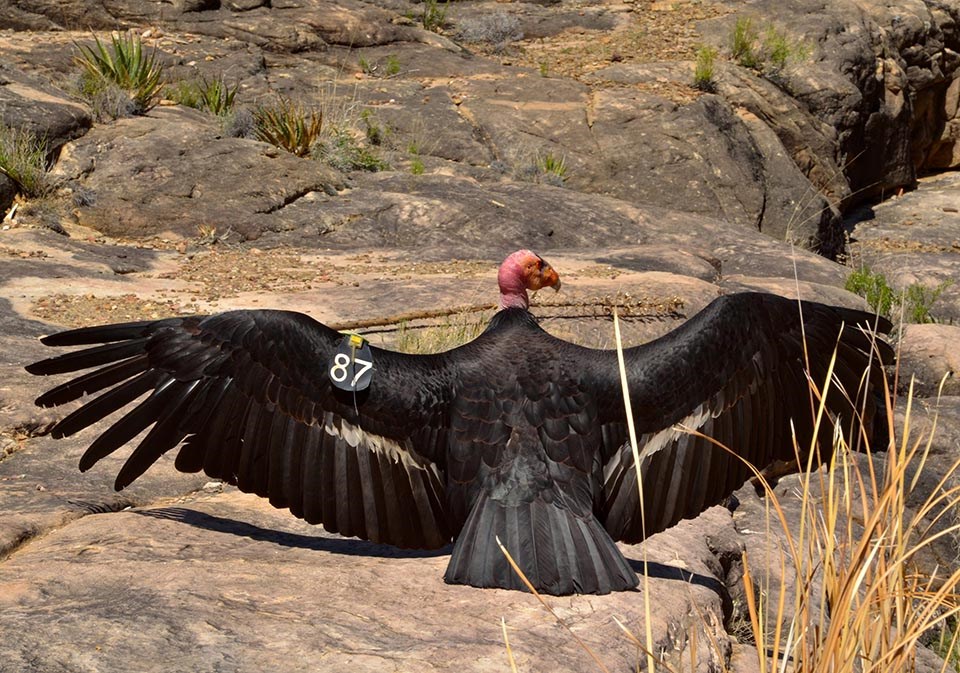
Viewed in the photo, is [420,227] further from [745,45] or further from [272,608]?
[745,45]

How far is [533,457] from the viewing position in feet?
12.8

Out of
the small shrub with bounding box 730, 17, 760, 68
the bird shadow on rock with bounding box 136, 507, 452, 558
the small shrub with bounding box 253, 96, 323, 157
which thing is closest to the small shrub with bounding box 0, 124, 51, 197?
the small shrub with bounding box 253, 96, 323, 157

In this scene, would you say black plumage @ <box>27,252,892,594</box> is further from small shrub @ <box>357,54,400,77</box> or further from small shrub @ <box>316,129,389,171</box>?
small shrub @ <box>357,54,400,77</box>

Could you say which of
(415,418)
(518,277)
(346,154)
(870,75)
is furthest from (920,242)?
(415,418)

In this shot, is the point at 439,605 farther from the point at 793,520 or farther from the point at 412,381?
the point at 793,520

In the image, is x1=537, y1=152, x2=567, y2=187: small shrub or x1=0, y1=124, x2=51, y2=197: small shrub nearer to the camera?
x1=0, y1=124, x2=51, y2=197: small shrub

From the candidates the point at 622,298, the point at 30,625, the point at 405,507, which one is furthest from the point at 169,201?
the point at 30,625

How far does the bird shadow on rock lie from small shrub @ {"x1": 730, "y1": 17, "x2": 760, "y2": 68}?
42.1ft

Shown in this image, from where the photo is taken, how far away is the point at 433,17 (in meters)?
17.7

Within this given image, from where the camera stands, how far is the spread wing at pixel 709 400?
413 cm

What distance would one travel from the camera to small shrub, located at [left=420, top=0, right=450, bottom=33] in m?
17.6

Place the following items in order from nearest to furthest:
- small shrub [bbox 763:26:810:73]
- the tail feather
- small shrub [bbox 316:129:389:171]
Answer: the tail feather < small shrub [bbox 316:129:389:171] < small shrub [bbox 763:26:810:73]

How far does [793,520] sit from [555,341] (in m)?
2.25

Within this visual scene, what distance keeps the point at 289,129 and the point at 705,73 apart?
5763mm
